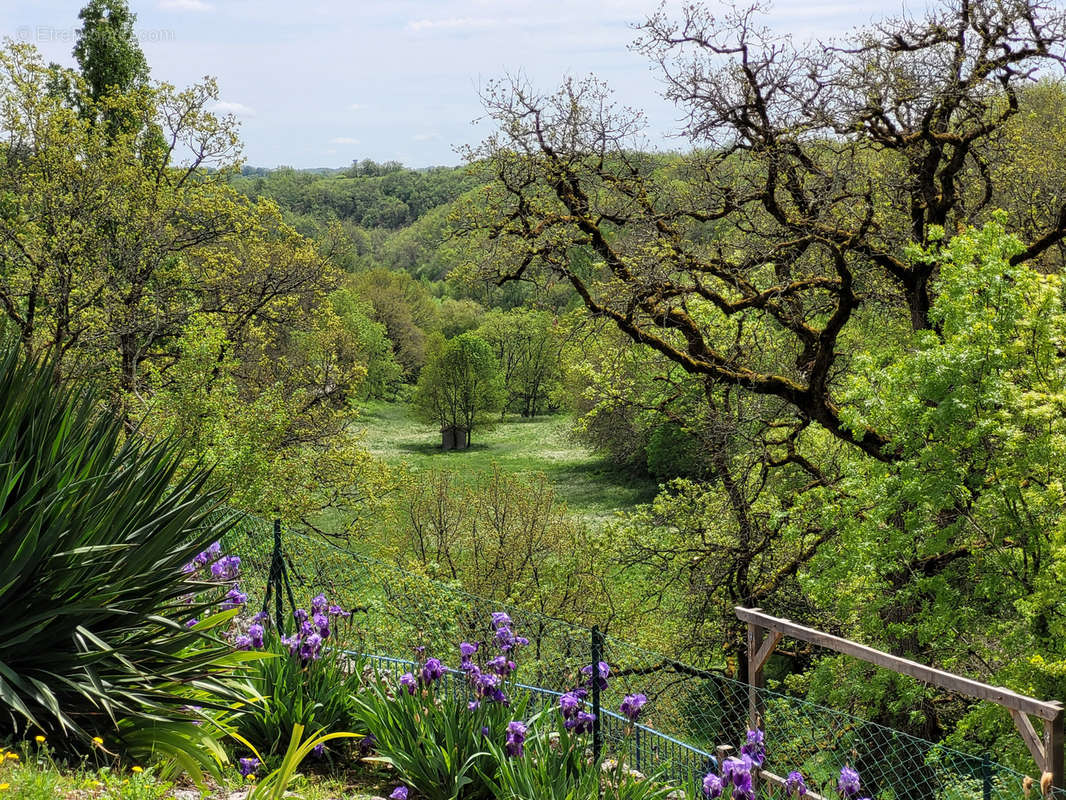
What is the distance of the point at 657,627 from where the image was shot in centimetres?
1850

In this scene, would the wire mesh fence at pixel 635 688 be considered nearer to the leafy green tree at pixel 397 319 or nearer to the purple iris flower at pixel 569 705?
the purple iris flower at pixel 569 705

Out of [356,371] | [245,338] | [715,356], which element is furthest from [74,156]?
[715,356]

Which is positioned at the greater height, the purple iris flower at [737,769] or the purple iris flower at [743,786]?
the purple iris flower at [737,769]

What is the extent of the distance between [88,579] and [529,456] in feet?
175

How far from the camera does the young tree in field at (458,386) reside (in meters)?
58.3

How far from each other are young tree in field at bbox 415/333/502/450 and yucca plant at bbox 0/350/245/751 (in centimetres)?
5223

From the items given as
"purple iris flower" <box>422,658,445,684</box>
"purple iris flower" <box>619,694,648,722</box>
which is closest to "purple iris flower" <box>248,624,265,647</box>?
"purple iris flower" <box>422,658,445,684</box>

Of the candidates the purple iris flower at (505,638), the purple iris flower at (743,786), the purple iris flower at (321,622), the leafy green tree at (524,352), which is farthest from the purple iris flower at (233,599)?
the leafy green tree at (524,352)

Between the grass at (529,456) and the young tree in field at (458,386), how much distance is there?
198 centimetres

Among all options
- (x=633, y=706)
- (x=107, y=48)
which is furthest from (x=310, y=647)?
(x=107, y=48)

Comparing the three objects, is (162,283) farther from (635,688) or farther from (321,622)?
(321,622)

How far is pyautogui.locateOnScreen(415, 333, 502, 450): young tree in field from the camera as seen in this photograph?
58.3 m

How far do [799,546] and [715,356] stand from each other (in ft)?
11.5

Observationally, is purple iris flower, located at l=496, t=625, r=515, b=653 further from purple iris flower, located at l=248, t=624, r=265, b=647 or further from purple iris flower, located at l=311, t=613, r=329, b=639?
purple iris flower, located at l=248, t=624, r=265, b=647
